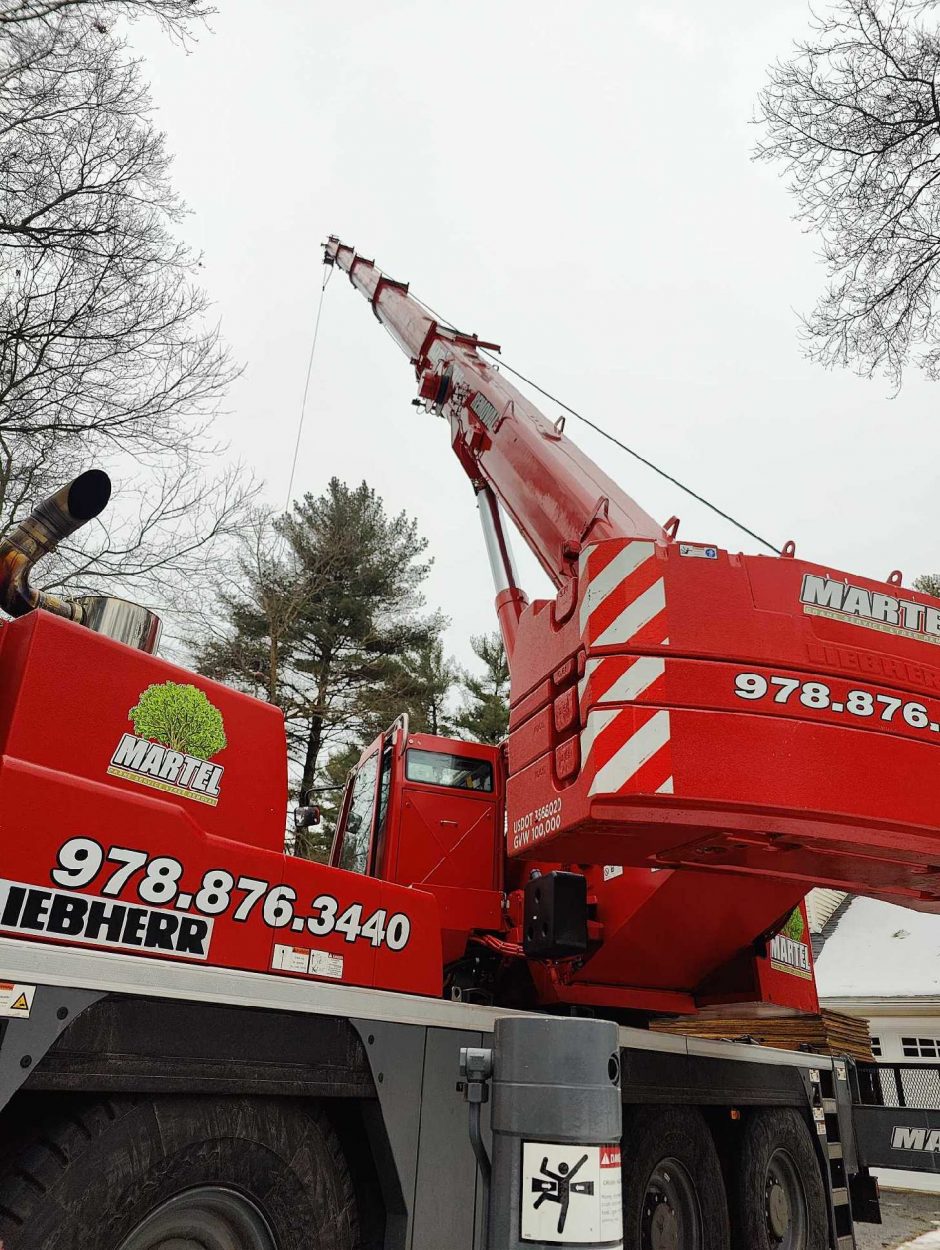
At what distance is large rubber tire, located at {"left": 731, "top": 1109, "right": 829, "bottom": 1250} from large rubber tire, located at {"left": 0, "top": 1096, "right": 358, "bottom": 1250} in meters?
3.26

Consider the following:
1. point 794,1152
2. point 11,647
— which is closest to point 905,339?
point 794,1152

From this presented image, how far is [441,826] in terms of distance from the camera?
6.29 metres

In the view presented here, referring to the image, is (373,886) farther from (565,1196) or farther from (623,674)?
(565,1196)

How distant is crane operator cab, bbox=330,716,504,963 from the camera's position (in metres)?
6.04

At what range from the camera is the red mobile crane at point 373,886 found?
2.83m

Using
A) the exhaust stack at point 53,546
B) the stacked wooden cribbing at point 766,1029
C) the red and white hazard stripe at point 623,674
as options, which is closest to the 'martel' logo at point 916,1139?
the stacked wooden cribbing at point 766,1029

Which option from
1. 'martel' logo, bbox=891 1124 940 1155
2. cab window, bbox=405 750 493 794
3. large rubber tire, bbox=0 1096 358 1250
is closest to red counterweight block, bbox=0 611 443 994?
large rubber tire, bbox=0 1096 358 1250

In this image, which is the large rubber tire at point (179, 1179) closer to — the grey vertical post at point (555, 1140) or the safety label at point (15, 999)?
the safety label at point (15, 999)

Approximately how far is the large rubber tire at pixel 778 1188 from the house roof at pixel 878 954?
9719mm

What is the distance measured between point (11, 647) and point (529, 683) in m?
2.44

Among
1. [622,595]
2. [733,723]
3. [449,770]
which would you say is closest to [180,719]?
[622,595]

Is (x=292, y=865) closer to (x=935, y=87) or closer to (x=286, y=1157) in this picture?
(x=286, y=1157)

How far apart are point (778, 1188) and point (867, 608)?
4.35m

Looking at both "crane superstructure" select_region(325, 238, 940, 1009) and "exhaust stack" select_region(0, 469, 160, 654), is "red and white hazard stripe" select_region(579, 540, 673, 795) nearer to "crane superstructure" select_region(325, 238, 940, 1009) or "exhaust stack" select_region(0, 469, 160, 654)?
"crane superstructure" select_region(325, 238, 940, 1009)
